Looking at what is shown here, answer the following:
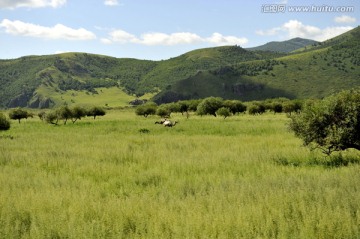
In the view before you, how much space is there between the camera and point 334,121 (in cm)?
1500

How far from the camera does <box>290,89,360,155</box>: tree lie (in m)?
14.3

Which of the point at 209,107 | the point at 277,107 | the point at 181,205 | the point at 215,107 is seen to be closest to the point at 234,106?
the point at 277,107

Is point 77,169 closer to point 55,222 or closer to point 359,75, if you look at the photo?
point 55,222

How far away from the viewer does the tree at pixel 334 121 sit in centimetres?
1431

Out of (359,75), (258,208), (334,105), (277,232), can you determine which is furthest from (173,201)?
(359,75)

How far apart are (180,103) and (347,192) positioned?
97433mm

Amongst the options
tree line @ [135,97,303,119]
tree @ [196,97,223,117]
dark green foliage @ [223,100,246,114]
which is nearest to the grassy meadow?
tree @ [196,97,223,117]

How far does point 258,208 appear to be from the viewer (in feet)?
23.9

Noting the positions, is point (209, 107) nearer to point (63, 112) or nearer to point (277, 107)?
point (277, 107)

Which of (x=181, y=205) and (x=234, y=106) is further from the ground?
(x=181, y=205)

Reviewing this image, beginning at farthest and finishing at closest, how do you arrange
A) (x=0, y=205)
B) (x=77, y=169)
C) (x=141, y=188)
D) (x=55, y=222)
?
(x=77, y=169) → (x=141, y=188) → (x=0, y=205) → (x=55, y=222)

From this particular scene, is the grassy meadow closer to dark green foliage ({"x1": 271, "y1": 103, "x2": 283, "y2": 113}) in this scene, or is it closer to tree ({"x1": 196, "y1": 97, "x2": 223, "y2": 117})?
tree ({"x1": 196, "y1": 97, "x2": 223, "y2": 117})

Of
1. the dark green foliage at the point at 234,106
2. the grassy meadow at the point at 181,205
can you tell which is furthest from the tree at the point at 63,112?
the grassy meadow at the point at 181,205

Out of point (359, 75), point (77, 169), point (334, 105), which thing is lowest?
point (77, 169)
